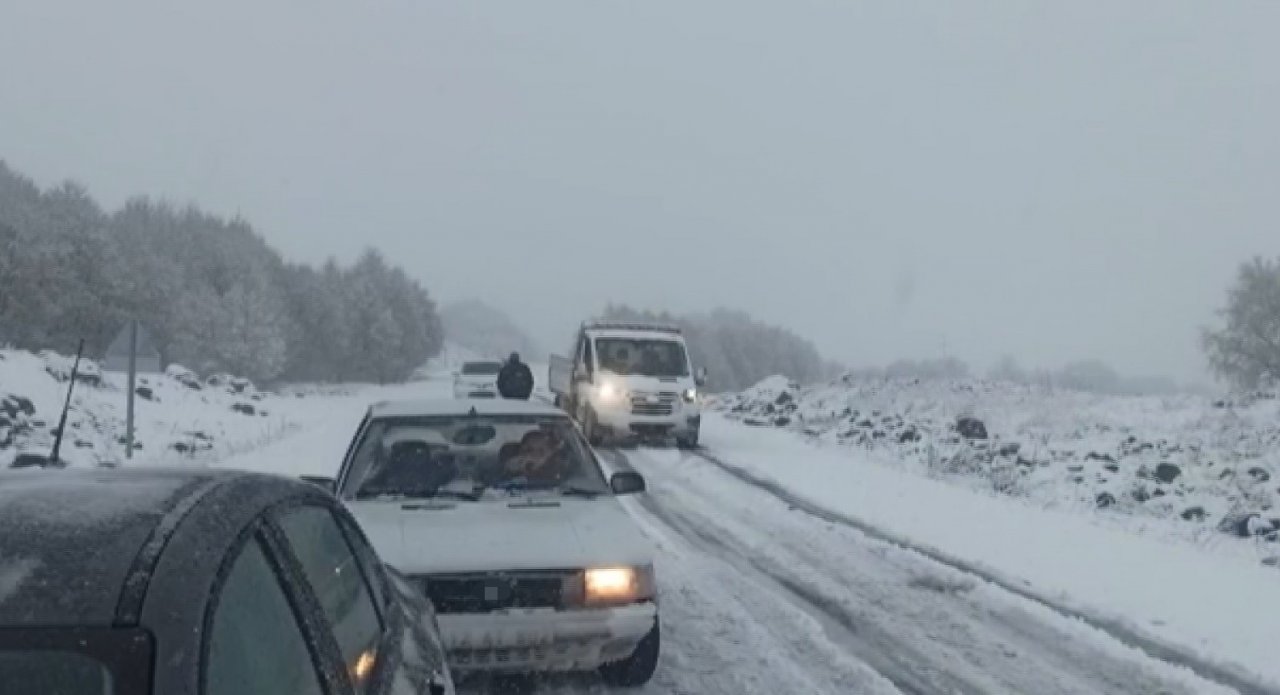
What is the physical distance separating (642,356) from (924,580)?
15.1 m

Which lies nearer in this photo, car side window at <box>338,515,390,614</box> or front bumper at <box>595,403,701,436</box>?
car side window at <box>338,515,390,614</box>

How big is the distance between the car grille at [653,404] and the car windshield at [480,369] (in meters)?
15.3

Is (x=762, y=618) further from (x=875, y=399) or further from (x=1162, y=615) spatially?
(x=875, y=399)

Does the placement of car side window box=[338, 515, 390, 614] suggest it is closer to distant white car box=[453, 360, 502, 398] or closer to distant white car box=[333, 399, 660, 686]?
distant white car box=[333, 399, 660, 686]

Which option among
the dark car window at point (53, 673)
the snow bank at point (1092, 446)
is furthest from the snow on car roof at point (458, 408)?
the snow bank at point (1092, 446)

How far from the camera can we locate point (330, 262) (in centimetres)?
11169

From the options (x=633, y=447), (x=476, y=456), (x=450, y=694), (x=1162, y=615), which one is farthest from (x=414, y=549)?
(x=633, y=447)

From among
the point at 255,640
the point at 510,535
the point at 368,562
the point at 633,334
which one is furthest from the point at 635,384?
the point at 255,640

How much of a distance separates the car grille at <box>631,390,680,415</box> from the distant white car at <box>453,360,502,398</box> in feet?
41.7

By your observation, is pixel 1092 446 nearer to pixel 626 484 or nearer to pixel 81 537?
pixel 626 484

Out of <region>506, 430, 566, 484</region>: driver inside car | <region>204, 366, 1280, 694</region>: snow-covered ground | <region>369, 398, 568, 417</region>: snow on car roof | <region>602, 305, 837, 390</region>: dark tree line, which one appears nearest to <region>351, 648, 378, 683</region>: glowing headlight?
<region>204, 366, 1280, 694</region>: snow-covered ground

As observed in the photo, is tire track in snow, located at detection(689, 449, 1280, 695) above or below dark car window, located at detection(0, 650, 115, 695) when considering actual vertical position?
below

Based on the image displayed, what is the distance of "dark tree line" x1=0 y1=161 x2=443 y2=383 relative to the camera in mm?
61875

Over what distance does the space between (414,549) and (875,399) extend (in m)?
27.7
